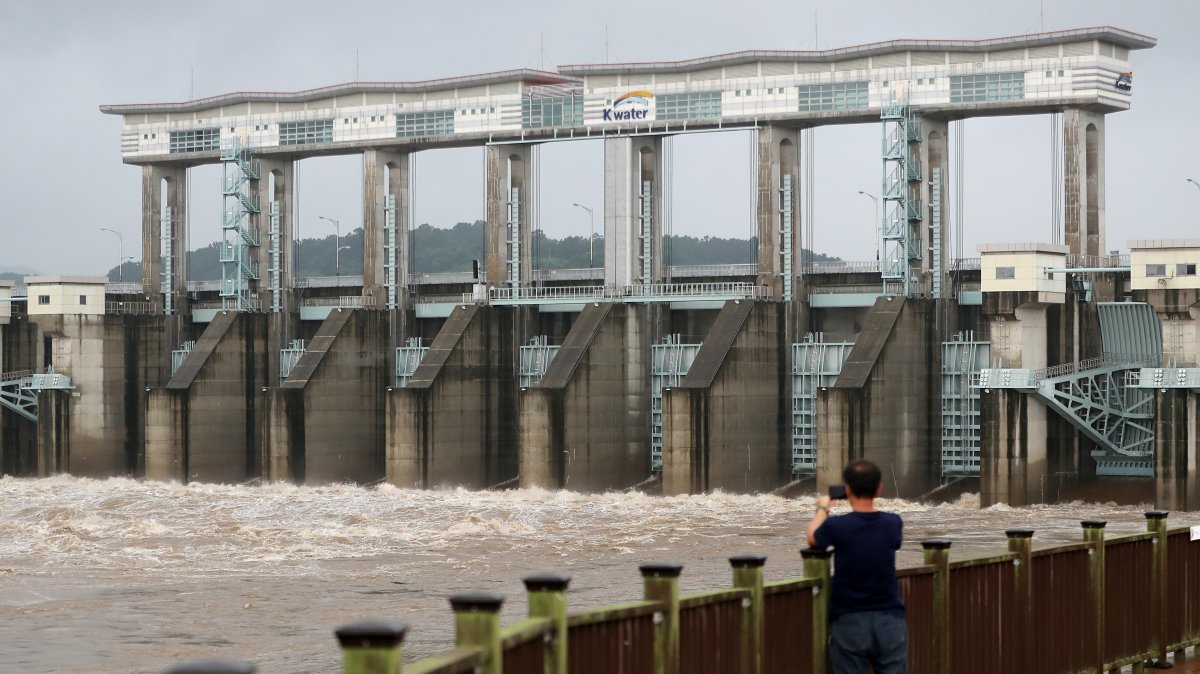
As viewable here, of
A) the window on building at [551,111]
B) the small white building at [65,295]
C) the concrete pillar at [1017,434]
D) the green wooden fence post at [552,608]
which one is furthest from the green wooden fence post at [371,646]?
the small white building at [65,295]

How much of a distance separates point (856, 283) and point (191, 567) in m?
24.7

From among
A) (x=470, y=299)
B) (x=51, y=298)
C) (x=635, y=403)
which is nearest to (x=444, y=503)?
(x=635, y=403)

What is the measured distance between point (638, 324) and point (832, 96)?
8787 millimetres

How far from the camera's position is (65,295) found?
6025 cm

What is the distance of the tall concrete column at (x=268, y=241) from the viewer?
199 feet

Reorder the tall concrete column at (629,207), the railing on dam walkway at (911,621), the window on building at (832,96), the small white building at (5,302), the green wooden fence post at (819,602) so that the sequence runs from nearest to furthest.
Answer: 1. the railing on dam walkway at (911,621)
2. the green wooden fence post at (819,602)
3. the window on building at (832,96)
4. the tall concrete column at (629,207)
5. the small white building at (5,302)

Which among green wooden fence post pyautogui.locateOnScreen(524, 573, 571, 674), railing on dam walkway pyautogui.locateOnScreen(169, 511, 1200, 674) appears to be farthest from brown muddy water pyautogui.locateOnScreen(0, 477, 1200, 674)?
green wooden fence post pyautogui.locateOnScreen(524, 573, 571, 674)

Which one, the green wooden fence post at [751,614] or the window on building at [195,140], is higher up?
the window on building at [195,140]

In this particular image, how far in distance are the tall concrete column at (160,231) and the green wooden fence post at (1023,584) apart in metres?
56.1

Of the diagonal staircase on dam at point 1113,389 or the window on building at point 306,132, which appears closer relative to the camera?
the diagonal staircase on dam at point 1113,389

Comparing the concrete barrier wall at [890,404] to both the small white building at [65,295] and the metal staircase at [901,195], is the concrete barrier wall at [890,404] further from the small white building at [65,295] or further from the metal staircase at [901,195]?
the small white building at [65,295]

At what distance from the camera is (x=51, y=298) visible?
198 feet

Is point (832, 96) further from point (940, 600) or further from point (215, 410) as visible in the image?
point (940, 600)

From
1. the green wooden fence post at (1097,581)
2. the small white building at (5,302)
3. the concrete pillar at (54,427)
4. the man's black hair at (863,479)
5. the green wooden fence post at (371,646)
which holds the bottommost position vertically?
the concrete pillar at (54,427)
